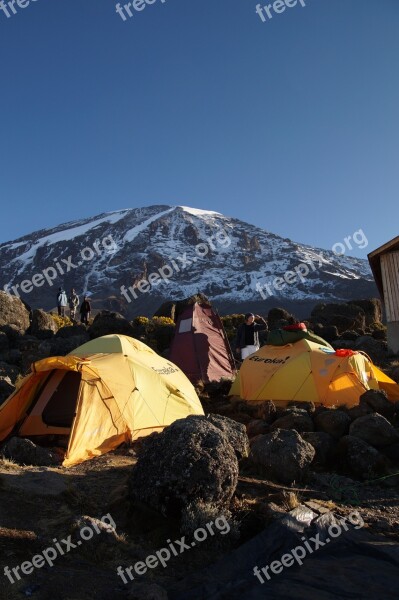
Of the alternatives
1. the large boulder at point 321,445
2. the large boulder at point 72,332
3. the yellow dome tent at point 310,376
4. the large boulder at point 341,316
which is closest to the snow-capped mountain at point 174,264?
the large boulder at point 341,316

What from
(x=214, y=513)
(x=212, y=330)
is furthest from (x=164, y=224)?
(x=214, y=513)

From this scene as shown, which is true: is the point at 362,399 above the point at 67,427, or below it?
below

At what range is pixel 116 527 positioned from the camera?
4730 millimetres

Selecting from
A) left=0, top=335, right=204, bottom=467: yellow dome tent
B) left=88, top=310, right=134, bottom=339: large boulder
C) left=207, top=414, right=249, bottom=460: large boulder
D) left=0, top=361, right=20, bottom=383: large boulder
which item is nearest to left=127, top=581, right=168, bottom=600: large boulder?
left=207, top=414, right=249, bottom=460: large boulder

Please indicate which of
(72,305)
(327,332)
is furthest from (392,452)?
(72,305)

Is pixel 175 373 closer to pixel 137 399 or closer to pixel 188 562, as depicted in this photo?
pixel 137 399

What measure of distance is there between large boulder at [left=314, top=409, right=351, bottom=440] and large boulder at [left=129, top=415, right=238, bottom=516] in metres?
3.02

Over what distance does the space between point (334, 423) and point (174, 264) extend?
Answer: 11801 cm

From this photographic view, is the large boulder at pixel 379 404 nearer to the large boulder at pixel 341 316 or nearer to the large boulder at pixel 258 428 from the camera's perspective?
the large boulder at pixel 258 428

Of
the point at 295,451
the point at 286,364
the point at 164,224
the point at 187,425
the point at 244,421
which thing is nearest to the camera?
the point at 187,425

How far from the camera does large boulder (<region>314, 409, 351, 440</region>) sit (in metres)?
7.62

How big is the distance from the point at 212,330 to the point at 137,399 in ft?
21.2

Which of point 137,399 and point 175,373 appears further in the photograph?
point 175,373

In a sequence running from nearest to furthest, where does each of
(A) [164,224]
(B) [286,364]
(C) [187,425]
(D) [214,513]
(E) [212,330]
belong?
(D) [214,513]
(C) [187,425]
(B) [286,364]
(E) [212,330]
(A) [164,224]
